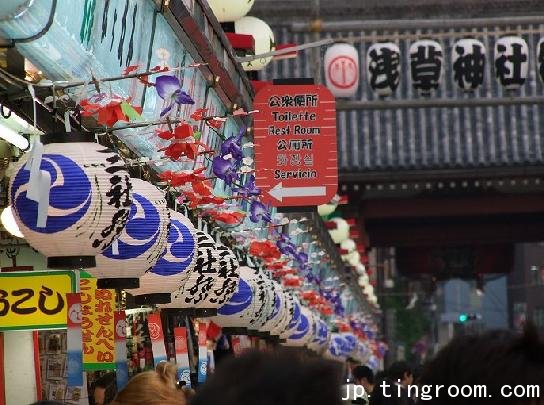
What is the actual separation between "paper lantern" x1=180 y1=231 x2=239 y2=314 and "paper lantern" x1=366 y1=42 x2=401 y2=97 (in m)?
12.9

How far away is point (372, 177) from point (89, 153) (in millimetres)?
22640

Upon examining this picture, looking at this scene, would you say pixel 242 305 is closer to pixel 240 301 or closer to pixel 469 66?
pixel 240 301

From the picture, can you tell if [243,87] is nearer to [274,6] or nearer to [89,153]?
[89,153]

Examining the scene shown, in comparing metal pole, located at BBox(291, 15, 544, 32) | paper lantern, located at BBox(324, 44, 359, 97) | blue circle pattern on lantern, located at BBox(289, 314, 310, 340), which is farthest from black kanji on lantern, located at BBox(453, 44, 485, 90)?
blue circle pattern on lantern, located at BBox(289, 314, 310, 340)

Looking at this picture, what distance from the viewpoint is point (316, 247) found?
25766mm

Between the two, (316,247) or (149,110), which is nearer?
(149,110)

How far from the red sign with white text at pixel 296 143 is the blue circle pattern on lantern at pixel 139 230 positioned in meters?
6.62

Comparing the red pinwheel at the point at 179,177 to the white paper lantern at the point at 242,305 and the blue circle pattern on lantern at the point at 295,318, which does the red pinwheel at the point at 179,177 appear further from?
the blue circle pattern on lantern at the point at 295,318

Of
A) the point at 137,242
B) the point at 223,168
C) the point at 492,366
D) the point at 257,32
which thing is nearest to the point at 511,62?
the point at 257,32

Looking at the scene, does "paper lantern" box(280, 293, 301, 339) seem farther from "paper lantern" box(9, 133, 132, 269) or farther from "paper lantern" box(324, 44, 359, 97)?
"paper lantern" box(9, 133, 132, 269)

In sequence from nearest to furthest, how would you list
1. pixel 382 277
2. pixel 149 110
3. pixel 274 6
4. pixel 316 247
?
pixel 149 110, pixel 316 247, pixel 274 6, pixel 382 277

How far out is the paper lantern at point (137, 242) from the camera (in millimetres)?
8289

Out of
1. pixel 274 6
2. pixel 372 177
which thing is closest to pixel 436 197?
pixel 372 177

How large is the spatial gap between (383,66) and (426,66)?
0.72 m
